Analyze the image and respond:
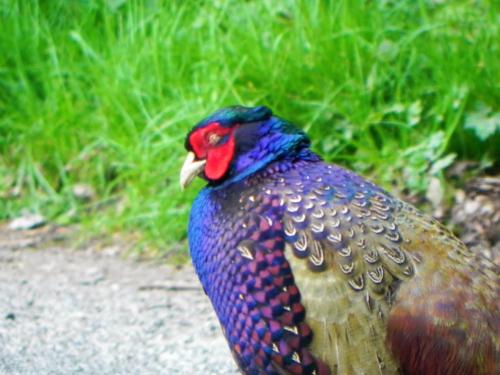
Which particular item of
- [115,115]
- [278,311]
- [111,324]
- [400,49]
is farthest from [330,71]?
[278,311]

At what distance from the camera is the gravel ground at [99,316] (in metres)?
4.06

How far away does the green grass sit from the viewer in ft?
16.5

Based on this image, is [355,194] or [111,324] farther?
[111,324]

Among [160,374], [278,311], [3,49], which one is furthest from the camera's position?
[3,49]

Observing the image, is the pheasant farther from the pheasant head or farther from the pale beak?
the pale beak

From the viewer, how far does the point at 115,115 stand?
5695mm

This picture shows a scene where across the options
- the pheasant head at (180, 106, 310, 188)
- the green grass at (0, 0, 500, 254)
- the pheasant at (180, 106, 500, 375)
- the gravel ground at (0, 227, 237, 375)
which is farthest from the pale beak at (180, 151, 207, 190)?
the green grass at (0, 0, 500, 254)

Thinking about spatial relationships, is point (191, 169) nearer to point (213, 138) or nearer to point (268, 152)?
point (213, 138)

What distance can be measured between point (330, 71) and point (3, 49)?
1.99 metres

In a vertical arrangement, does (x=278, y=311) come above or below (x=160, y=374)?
above

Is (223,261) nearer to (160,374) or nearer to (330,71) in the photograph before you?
(160,374)

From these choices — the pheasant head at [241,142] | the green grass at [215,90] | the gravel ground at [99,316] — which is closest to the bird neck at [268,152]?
the pheasant head at [241,142]

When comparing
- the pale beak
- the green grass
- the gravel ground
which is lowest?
the gravel ground

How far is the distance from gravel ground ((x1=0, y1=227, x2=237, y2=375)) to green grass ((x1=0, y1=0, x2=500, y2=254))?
1.03 ft
